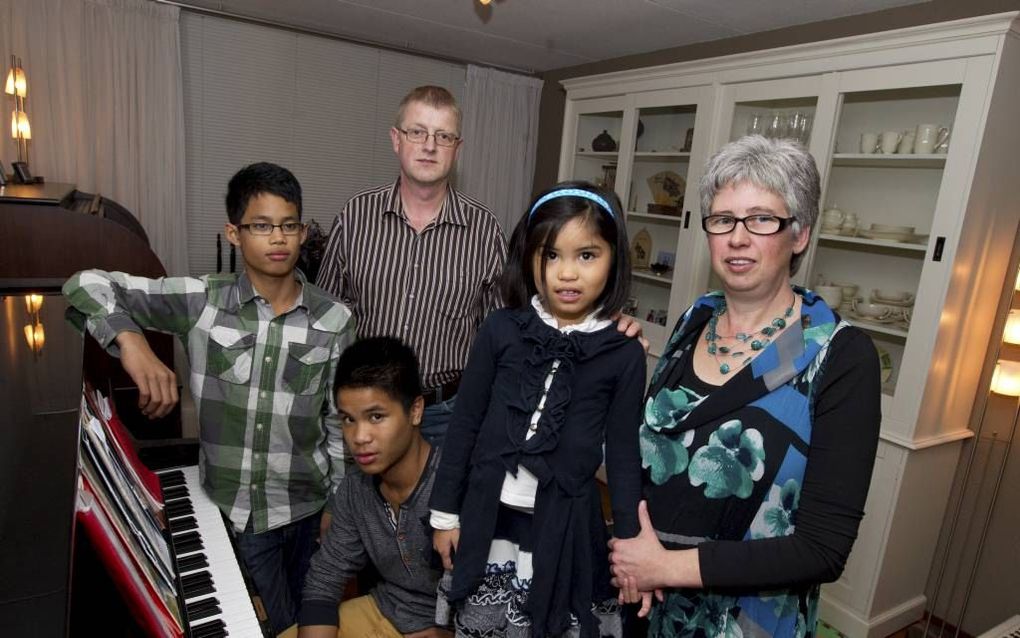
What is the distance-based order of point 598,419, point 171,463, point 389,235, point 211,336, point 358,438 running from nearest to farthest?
point 598,419, point 358,438, point 211,336, point 171,463, point 389,235

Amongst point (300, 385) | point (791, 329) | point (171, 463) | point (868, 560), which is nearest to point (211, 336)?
point (300, 385)

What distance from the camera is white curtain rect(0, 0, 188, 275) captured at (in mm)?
3309

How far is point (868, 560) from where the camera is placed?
96.7 inches

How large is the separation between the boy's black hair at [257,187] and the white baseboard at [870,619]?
8.35 feet

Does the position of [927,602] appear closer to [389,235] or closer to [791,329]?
[791,329]

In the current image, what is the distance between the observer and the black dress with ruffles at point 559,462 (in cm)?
108

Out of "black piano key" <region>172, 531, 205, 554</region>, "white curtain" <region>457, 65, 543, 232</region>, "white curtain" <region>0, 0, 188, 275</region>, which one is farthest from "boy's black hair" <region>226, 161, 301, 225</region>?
"white curtain" <region>457, 65, 543, 232</region>

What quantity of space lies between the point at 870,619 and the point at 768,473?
2079 millimetres

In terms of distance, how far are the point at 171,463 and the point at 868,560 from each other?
2.56 metres

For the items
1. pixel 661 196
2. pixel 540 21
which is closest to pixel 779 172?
pixel 540 21

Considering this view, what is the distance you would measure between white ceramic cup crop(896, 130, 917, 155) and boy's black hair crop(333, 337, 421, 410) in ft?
7.59

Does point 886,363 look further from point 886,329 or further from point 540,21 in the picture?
point 540,21

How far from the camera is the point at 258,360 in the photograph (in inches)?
57.5

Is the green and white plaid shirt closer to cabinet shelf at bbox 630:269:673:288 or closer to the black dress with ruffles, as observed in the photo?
the black dress with ruffles
